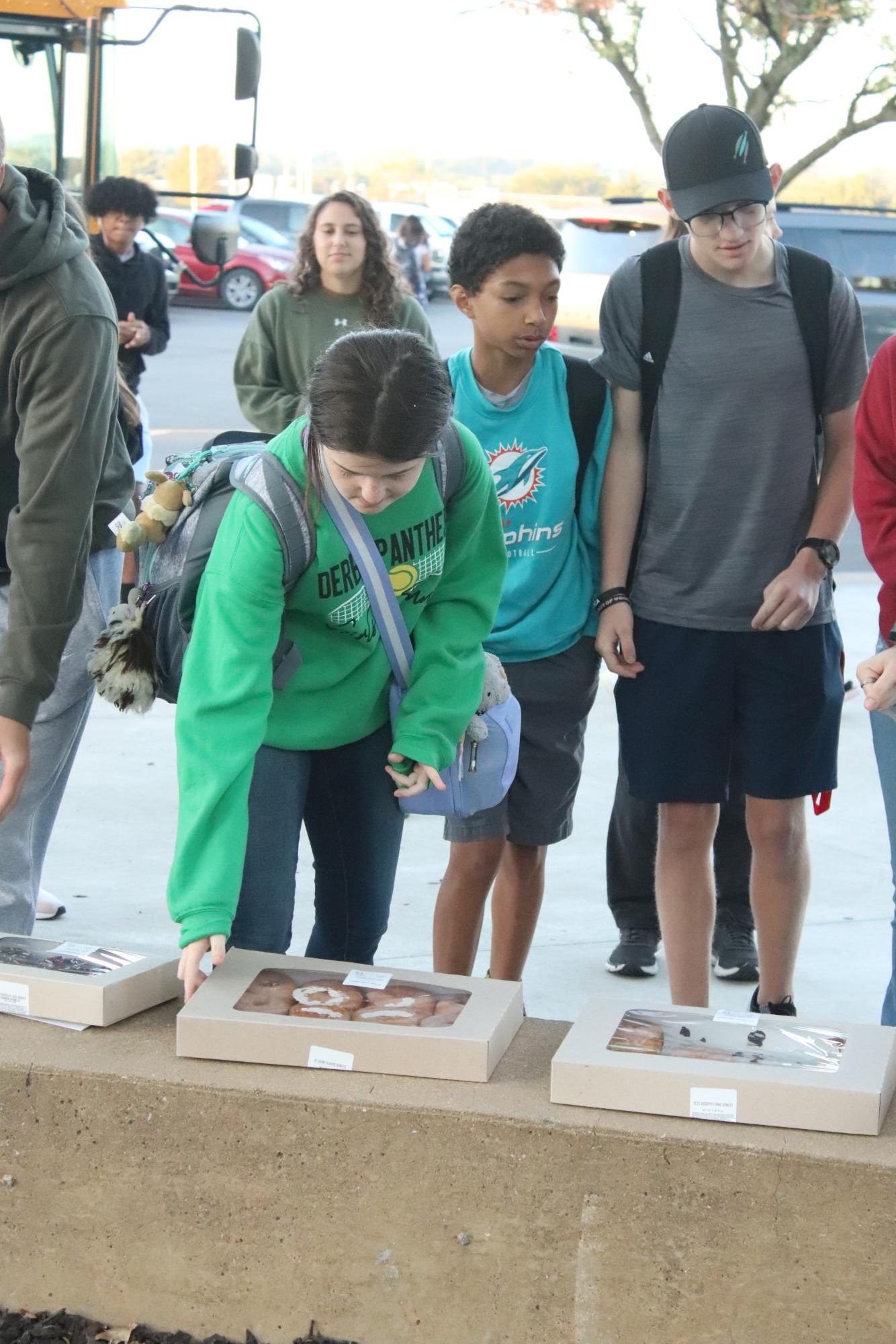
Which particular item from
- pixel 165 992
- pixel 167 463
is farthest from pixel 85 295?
pixel 165 992

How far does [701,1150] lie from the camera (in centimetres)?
203

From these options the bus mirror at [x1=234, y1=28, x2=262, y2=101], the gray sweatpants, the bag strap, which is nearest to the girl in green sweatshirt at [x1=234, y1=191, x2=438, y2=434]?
the bus mirror at [x1=234, y1=28, x2=262, y2=101]

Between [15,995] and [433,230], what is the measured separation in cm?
2806

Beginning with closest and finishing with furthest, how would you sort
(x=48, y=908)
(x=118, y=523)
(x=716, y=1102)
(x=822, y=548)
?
(x=716, y=1102) → (x=118, y=523) → (x=822, y=548) → (x=48, y=908)

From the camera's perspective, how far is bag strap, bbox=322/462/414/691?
7.64 feet

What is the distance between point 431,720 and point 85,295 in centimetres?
87

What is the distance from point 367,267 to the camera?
520cm

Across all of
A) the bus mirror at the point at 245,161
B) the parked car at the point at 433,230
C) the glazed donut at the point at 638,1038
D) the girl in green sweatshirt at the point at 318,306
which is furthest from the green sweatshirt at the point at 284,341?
the parked car at the point at 433,230

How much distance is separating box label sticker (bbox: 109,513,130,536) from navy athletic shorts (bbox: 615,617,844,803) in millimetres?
997

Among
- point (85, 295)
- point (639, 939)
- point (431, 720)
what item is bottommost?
point (639, 939)

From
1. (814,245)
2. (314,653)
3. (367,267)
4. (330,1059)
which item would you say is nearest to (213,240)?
(367,267)

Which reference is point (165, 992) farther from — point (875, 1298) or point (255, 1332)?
point (875, 1298)

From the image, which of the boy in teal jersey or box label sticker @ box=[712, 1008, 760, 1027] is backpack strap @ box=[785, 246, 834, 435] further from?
box label sticker @ box=[712, 1008, 760, 1027]

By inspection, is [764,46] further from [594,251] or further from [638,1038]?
[638,1038]
